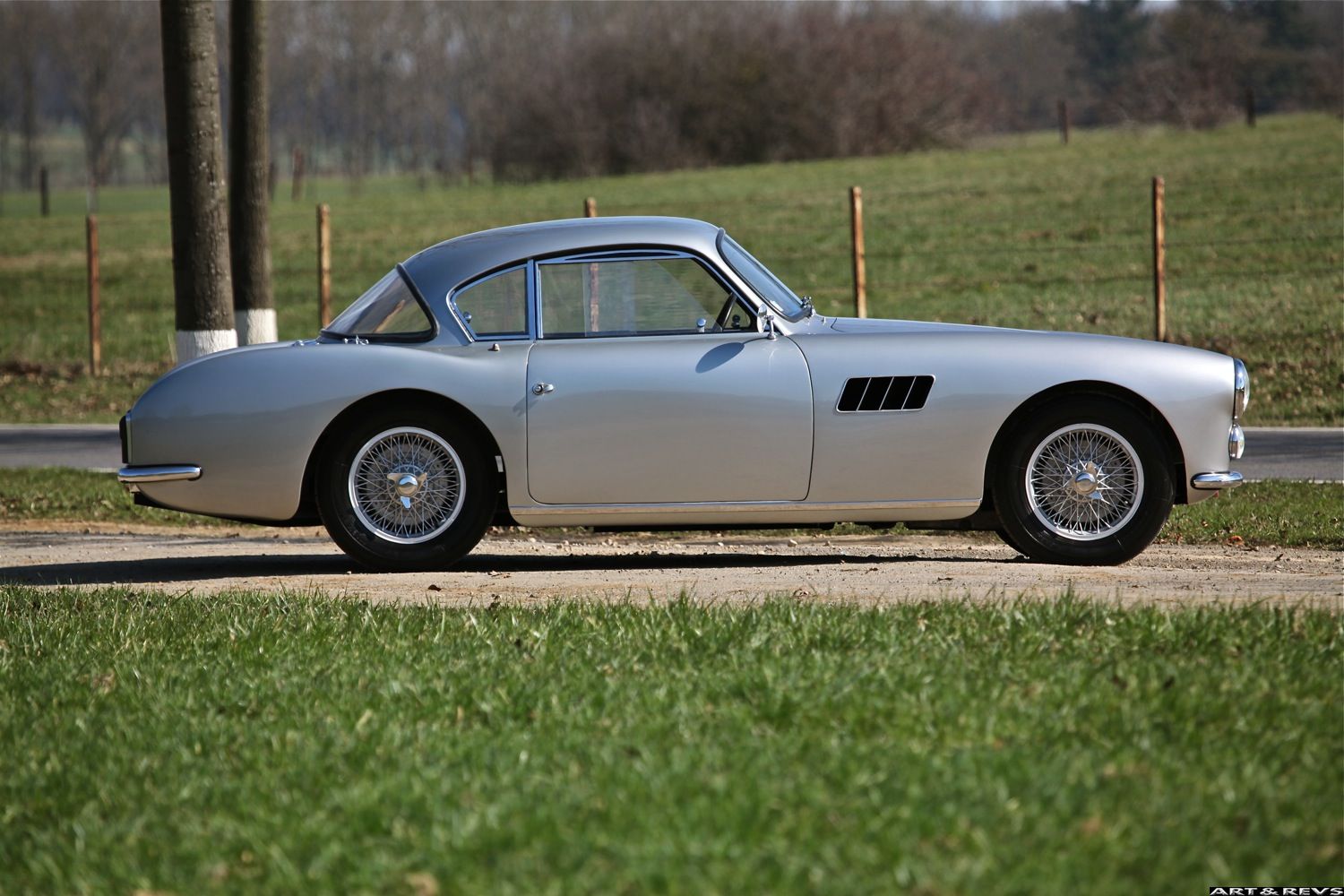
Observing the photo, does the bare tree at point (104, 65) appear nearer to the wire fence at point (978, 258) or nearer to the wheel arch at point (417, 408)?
the wire fence at point (978, 258)

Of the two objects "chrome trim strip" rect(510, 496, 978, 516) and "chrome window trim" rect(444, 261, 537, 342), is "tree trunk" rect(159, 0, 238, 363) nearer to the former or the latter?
"chrome window trim" rect(444, 261, 537, 342)

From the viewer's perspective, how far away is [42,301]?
27562 millimetres

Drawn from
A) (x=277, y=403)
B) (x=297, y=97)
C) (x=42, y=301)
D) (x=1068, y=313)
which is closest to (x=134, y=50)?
(x=297, y=97)

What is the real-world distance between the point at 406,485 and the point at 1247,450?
7.52 metres

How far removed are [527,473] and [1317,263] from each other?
1623 centimetres

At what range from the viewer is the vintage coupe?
23.9 feet

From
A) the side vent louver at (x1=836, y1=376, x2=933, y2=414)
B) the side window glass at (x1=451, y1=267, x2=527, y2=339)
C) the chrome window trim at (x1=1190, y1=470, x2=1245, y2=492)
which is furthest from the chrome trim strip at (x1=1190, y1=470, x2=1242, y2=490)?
the side window glass at (x1=451, y1=267, x2=527, y2=339)

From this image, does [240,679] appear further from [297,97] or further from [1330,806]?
[297,97]

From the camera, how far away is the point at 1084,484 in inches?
290

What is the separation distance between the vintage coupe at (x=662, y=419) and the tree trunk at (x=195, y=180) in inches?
152

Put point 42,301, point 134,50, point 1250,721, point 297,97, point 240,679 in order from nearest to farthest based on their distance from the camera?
1. point 1250,721
2. point 240,679
3. point 42,301
4. point 134,50
5. point 297,97

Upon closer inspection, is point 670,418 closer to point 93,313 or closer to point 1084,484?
point 1084,484

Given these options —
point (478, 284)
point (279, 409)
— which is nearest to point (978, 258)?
point (478, 284)

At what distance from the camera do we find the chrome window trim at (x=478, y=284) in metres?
7.56
